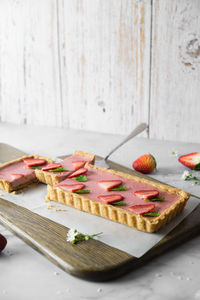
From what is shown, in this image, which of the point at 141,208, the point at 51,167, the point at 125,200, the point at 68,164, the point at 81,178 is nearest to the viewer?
the point at 141,208

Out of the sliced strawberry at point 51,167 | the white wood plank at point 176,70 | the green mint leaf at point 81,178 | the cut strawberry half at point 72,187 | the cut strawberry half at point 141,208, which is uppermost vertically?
the white wood plank at point 176,70

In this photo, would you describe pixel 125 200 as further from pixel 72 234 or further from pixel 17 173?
pixel 17 173

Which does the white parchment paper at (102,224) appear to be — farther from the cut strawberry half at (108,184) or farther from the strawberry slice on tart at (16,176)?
the cut strawberry half at (108,184)

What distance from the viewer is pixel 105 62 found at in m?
3.39

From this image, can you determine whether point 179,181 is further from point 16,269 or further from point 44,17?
point 44,17

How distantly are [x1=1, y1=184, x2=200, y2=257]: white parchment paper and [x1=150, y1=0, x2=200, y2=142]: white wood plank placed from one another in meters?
1.20

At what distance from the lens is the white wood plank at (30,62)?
3582 millimetres

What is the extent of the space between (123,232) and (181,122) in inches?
64.8

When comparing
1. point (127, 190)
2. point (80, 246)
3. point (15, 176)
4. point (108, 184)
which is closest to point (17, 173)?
point (15, 176)

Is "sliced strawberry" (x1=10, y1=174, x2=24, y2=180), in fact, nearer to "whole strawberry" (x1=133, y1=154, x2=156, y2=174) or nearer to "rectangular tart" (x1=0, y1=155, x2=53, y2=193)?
"rectangular tart" (x1=0, y1=155, x2=53, y2=193)

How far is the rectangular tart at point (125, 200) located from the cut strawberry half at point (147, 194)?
2 centimetres

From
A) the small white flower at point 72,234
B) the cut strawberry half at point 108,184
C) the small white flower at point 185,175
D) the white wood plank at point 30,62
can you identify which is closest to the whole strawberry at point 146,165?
the small white flower at point 185,175

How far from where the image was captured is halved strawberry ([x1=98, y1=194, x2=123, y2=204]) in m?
1.94

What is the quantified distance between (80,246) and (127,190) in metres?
0.50
